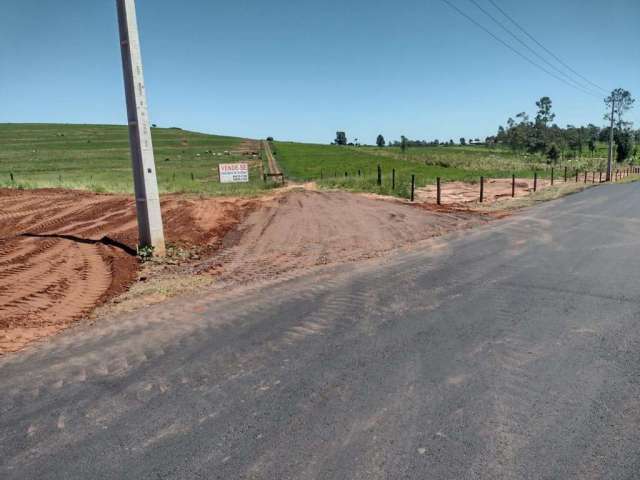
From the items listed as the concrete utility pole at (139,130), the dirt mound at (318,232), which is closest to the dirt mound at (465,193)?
the dirt mound at (318,232)

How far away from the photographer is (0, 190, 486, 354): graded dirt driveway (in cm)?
680

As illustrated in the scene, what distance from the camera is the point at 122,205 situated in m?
15.6

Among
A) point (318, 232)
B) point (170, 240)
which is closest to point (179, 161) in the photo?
point (318, 232)

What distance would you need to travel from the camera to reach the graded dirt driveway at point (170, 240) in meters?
6.80

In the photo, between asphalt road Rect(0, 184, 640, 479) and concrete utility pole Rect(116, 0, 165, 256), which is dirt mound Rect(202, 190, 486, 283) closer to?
concrete utility pole Rect(116, 0, 165, 256)

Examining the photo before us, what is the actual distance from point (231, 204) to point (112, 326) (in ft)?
35.9

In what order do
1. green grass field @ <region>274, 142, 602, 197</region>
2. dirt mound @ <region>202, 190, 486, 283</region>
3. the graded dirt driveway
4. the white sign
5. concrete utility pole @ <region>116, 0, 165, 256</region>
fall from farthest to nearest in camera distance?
1. green grass field @ <region>274, 142, 602, 197</region>
2. the white sign
3. dirt mound @ <region>202, 190, 486, 283</region>
4. concrete utility pole @ <region>116, 0, 165, 256</region>
5. the graded dirt driveway

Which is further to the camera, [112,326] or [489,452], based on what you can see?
[112,326]

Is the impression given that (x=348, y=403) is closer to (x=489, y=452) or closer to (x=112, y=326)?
(x=489, y=452)

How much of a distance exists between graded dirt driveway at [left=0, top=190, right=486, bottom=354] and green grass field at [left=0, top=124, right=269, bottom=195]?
29.1 metres

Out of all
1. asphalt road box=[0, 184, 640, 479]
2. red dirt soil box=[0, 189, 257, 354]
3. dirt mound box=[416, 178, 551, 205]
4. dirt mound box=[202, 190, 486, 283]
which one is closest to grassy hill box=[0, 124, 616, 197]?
dirt mound box=[416, 178, 551, 205]

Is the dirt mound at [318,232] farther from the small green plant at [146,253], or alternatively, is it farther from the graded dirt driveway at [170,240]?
the small green plant at [146,253]

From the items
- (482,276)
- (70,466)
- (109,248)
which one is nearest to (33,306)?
(109,248)

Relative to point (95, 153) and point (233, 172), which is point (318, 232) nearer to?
point (233, 172)
